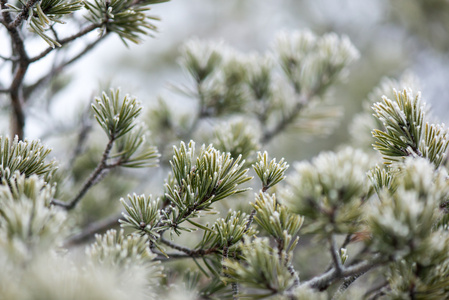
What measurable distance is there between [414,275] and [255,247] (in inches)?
7.1

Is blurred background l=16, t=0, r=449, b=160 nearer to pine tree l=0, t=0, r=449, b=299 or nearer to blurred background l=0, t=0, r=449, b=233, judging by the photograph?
blurred background l=0, t=0, r=449, b=233

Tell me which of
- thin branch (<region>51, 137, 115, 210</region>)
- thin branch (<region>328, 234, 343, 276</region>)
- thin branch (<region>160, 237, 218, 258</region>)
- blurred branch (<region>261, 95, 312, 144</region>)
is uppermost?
blurred branch (<region>261, 95, 312, 144</region>)

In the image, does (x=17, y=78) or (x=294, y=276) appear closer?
(x=294, y=276)

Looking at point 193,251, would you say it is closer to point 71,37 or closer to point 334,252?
point 334,252

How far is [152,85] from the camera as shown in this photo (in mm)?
2324

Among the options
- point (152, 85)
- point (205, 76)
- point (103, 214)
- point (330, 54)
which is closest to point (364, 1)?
point (152, 85)

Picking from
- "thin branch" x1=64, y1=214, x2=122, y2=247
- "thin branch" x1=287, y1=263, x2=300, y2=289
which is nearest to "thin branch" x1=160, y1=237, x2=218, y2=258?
"thin branch" x1=287, y1=263, x2=300, y2=289

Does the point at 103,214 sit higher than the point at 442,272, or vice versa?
the point at 103,214

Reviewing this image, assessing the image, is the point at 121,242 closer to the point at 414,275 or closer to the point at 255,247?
the point at 255,247

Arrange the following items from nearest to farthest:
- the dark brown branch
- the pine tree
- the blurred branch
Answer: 1. the pine tree
2. the dark brown branch
3. the blurred branch

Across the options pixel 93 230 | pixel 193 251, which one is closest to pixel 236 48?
pixel 93 230

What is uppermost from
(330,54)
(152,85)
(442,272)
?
(152,85)

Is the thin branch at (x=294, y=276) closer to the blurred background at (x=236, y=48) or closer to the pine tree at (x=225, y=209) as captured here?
the pine tree at (x=225, y=209)

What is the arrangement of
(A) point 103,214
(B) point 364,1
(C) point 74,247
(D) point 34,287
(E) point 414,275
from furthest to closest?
(B) point 364,1 → (A) point 103,214 → (C) point 74,247 → (E) point 414,275 → (D) point 34,287
